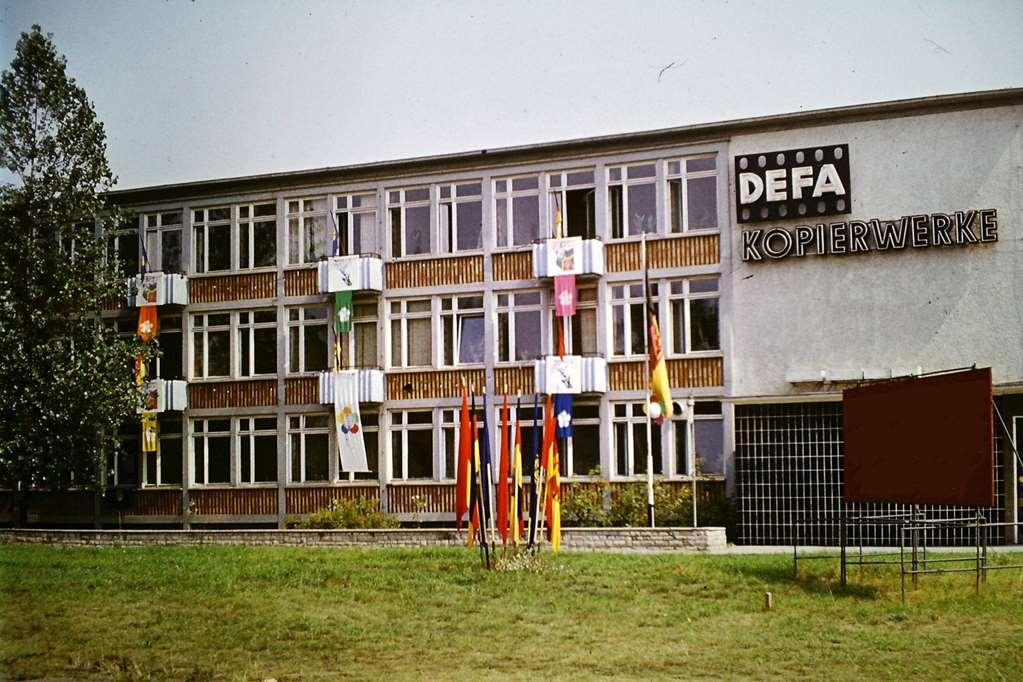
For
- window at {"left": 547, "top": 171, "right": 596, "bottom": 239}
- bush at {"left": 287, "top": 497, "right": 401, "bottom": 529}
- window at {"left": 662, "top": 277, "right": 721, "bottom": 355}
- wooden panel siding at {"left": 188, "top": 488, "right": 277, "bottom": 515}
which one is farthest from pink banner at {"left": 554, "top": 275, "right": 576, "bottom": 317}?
wooden panel siding at {"left": 188, "top": 488, "right": 277, "bottom": 515}

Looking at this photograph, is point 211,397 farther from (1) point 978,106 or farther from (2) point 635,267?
(1) point 978,106

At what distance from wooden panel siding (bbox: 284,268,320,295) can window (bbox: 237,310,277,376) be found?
17.1 inches

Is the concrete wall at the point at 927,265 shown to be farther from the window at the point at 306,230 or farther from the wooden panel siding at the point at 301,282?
the wooden panel siding at the point at 301,282

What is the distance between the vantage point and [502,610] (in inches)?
516

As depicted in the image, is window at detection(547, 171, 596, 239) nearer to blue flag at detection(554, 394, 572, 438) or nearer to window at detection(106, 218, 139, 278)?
blue flag at detection(554, 394, 572, 438)

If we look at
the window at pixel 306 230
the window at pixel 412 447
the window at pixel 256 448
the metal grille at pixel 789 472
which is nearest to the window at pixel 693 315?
the metal grille at pixel 789 472

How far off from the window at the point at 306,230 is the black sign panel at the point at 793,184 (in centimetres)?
473

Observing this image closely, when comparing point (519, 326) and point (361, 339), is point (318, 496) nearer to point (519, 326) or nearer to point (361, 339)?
point (361, 339)

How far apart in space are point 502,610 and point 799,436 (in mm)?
5433

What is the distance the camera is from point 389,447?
17.8 meters

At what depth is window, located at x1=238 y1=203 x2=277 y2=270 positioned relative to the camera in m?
16.4

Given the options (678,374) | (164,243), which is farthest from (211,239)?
(678,374)

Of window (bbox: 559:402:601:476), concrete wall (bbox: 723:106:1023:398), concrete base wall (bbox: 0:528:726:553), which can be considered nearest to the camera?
concrete wall (bbox: 723:106:1023:398)

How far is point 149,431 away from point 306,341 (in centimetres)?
205
